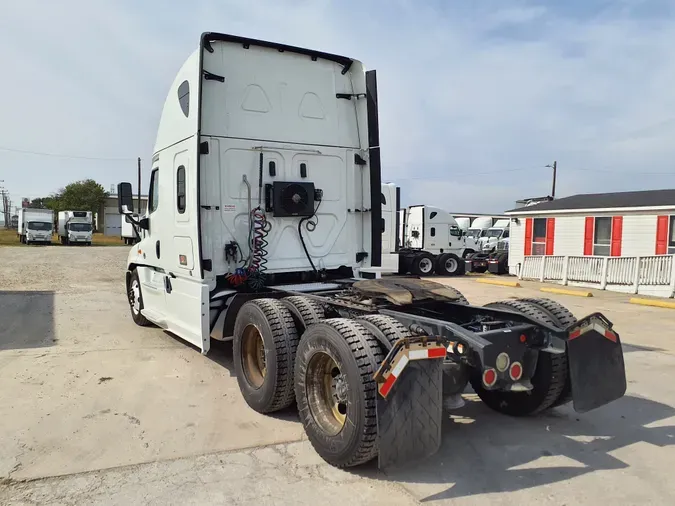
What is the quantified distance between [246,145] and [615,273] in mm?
13718

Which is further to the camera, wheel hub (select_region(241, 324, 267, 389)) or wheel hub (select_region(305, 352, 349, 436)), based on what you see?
wheel hub (select_region(241, 324, 267, 389))

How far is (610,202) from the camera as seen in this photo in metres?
20.4

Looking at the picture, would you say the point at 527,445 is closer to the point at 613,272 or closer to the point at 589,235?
the point at 613,272

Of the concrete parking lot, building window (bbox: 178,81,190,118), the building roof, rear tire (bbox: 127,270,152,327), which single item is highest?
building window (bbox: 178,81,190,118)

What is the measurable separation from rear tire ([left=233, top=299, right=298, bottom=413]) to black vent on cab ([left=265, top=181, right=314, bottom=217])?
1.55 metres

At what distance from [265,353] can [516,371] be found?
7.19 ft

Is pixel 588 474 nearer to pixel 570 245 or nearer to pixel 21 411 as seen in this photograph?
pixel 21 411

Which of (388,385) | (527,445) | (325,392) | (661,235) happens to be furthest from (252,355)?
(661,235)

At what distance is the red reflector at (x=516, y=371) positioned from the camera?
4.00 m

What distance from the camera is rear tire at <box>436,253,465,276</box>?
2247 centimetres

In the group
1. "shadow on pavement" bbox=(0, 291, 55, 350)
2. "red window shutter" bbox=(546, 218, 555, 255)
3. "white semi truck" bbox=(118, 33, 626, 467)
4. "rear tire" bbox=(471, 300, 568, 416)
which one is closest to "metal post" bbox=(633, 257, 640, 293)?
"red window shutter" bbox=(546, 218, 555, 255)

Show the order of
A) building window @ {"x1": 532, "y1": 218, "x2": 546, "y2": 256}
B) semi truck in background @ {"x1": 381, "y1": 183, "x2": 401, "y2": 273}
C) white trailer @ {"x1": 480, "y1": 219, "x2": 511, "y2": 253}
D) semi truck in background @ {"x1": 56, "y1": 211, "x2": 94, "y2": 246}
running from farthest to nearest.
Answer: semi truck in background @ {"x1": 56, "y1": 211, "x2": 94, "y2": 246} → white trailer @ {"x1": 480, "y1": 219, "x2": 511, "y2": 253} → building window @ {"x1": 532, "y1": 218, "x2": 546, "y2": 256} → semi truck in background @ {"x1": 381, "y1": 183, "x2": 401, "y2": 273}

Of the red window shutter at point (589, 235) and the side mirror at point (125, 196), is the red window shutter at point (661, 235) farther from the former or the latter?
the side mirror at point (125, 196)

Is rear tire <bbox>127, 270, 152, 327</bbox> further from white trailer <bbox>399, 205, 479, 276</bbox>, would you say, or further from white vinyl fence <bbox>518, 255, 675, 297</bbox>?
white trailer <bbox>399, 205, 479, 276</bbox>
